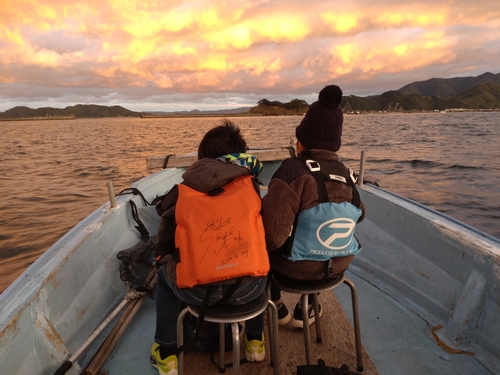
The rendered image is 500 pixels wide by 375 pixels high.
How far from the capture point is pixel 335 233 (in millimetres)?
1741

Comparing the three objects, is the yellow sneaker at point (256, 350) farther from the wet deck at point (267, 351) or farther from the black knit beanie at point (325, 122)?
the black knit beanie at point (325, 122)

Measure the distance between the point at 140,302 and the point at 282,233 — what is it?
194cm

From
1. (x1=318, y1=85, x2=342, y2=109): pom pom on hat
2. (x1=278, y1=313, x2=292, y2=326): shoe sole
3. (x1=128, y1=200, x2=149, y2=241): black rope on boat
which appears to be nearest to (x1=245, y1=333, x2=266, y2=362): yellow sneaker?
(x1=278, y1=313, x2=292, y2=326): shoe sole

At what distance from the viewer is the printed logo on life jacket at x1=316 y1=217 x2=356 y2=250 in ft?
5.63

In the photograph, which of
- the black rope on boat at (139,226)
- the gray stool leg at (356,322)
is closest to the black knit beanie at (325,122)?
the gray stool leg at (356,322)

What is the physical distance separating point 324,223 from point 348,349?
1324mm

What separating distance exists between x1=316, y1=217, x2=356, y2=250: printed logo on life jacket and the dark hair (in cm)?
68

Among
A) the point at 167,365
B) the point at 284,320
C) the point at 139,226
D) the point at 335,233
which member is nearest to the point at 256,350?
the point at 284,320

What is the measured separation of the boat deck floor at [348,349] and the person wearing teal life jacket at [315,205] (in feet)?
2.92

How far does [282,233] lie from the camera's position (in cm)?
167

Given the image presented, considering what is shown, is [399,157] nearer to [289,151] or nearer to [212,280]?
[289,151]

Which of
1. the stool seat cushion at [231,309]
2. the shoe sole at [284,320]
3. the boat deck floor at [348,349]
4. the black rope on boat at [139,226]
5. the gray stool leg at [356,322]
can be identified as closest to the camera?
the stool seat cushion at [231,309]

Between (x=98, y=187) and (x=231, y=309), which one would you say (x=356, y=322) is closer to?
(x=231, y=309)
